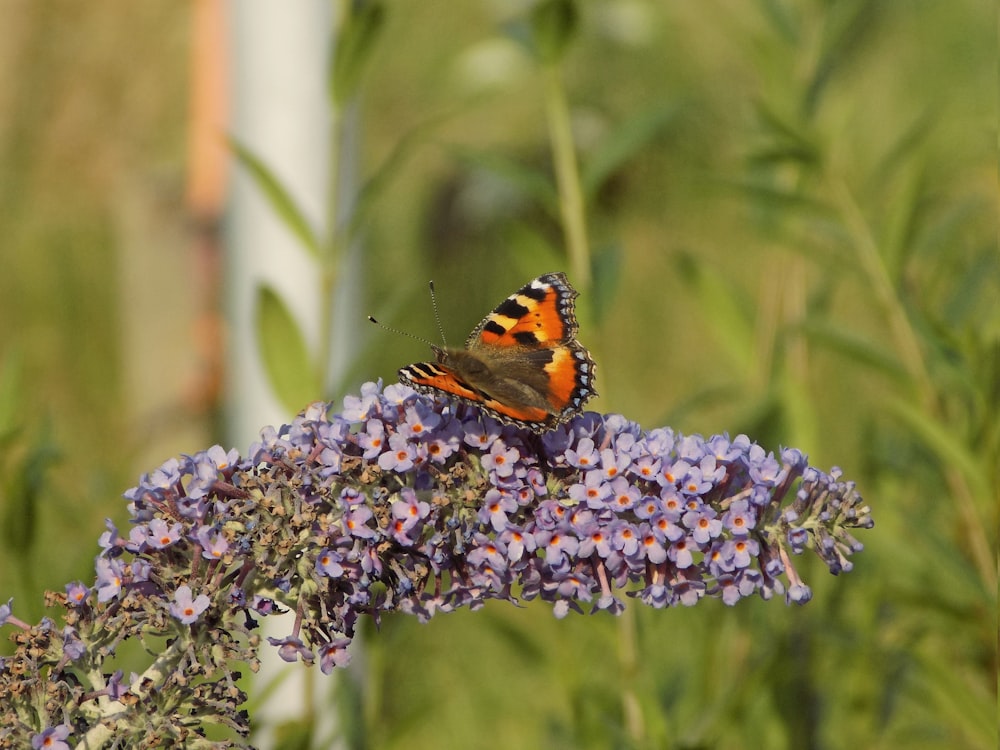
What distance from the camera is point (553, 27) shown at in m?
2.71

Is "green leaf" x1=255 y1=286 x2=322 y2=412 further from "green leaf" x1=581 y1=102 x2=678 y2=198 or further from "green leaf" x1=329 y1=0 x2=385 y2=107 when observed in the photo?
"green leaf" x1=581 y1=102 x2=678 y2=198

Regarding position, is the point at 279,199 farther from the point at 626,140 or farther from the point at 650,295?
the point at 650,295

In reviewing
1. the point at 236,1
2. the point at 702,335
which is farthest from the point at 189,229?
the point at 702,335

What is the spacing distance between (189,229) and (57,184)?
8.76 ft

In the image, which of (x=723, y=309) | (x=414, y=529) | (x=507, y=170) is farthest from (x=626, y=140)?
(x=414, y=529)

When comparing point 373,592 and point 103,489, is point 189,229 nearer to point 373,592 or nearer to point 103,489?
point 103,489

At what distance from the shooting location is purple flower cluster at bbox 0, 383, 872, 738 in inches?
62.6

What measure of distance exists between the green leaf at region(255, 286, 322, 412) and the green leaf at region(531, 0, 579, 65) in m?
0.87

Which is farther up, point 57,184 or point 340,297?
point 57,184

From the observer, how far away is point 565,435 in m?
1.81

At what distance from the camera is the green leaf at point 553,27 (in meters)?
2.67

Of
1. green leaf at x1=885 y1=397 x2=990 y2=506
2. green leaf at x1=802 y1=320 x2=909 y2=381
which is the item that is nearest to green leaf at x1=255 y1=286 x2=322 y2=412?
green leaf at x1=802 y1=320 x2=909 y2=381

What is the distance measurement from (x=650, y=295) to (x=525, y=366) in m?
3.83

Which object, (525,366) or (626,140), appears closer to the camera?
(525,366)
